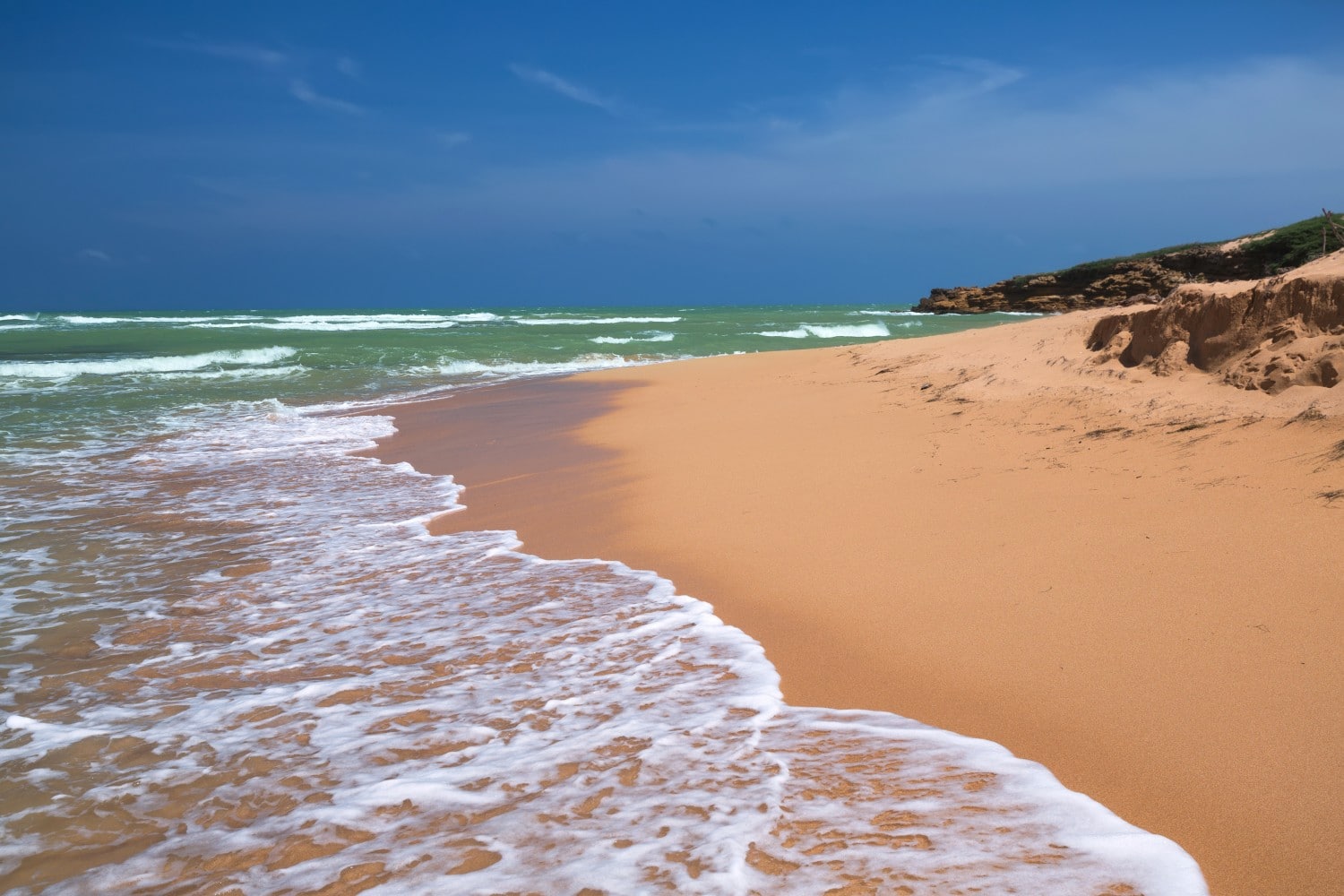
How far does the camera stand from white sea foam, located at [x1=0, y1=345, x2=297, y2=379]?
18.5 m

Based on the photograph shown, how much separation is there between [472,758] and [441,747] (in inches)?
5.2

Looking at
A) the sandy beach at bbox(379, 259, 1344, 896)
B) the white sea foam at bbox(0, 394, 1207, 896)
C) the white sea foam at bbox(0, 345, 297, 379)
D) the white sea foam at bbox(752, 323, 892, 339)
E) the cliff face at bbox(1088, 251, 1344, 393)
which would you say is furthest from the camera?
the white sea foam at bbox(752, 323, 892, 339)

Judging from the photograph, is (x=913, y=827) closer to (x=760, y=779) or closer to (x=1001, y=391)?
(x=760, y=779)

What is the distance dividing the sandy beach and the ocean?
20cm

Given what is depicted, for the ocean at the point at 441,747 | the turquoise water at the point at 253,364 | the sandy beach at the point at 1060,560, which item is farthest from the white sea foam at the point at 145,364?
the ocean at the point at 441,747

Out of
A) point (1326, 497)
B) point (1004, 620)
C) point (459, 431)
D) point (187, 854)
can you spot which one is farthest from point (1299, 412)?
point (459, 431)

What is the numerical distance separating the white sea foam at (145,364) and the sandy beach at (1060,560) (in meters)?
15.4

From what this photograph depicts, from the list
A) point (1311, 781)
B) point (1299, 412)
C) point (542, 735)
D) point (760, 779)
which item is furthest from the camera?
point (1299, 412)

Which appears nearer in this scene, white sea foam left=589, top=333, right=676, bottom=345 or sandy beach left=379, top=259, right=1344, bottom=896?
sandy beach left=379, top=259, right=1344, bottom=896

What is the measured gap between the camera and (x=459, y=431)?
945 cm

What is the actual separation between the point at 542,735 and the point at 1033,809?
4.49ft

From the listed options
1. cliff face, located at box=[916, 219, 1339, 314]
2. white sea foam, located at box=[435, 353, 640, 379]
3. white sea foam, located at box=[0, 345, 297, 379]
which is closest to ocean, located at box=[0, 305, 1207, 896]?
white sea foam, located at box=[435, 353, 640, 379]

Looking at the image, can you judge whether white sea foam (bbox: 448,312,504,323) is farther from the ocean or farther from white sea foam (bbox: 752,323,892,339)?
the ocean

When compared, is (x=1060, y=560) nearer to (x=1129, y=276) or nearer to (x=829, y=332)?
(x=829, y=332)
